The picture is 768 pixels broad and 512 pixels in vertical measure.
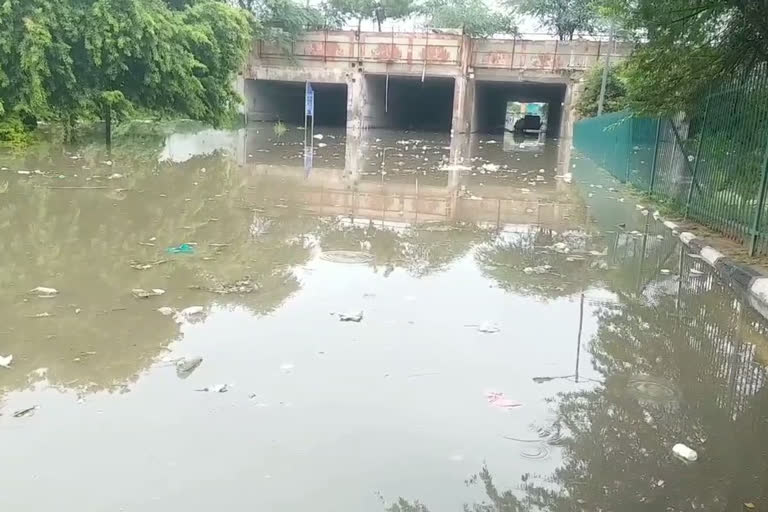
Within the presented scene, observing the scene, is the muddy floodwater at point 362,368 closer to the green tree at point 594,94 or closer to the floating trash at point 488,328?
the floating trash at point 488,328

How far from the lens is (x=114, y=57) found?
14680mm

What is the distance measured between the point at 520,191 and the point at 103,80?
420 inches

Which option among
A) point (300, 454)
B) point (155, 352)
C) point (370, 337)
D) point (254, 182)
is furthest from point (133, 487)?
point (254, 182)

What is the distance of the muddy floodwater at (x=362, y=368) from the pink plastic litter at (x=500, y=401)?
0.02 meters

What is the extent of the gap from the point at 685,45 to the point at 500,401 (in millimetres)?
5910

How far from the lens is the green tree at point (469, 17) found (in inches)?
1389

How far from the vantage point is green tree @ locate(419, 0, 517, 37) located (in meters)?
35.3

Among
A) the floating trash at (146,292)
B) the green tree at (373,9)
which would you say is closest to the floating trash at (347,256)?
the floating trash at (146,292)

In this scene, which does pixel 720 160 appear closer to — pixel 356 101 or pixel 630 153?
pixel 630 153

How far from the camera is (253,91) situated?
114ft

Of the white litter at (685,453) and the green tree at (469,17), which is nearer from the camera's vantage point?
the white litter at (685,453)

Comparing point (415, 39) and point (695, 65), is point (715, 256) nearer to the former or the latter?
point (695, 65)

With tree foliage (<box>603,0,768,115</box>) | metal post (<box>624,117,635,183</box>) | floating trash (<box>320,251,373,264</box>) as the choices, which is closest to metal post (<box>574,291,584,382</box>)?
floating trash (<box>320,251,373,264</box>)

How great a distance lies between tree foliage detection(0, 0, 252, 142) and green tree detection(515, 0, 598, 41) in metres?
23.9
